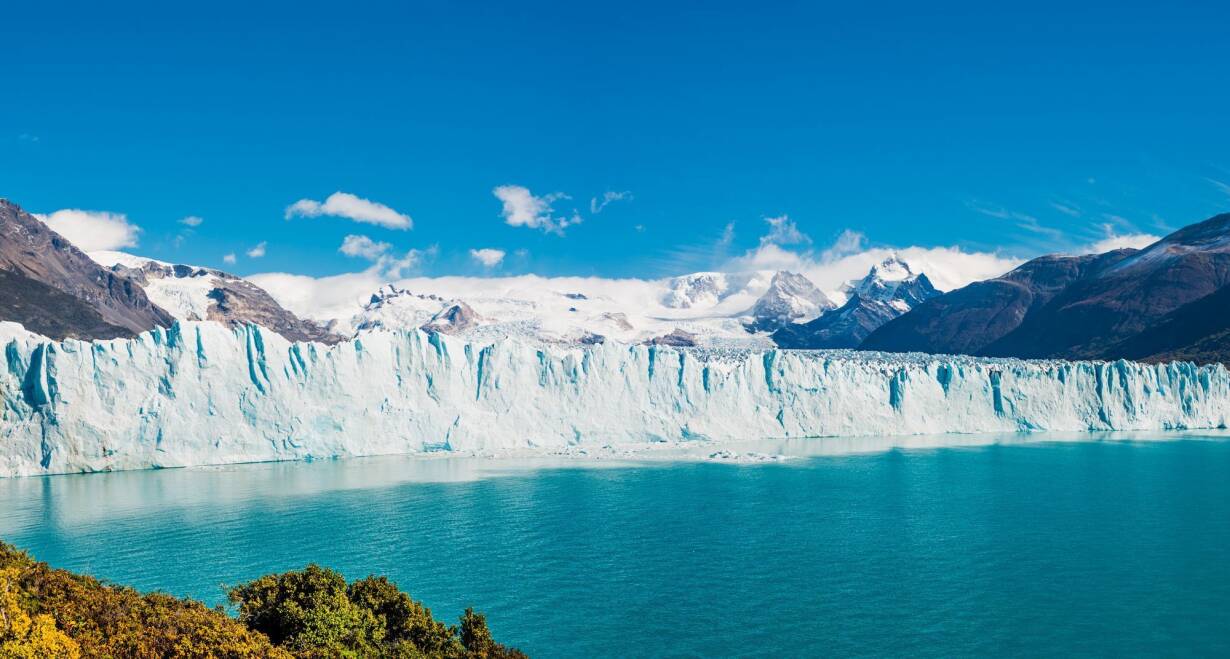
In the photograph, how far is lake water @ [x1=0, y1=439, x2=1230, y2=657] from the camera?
2336 cm

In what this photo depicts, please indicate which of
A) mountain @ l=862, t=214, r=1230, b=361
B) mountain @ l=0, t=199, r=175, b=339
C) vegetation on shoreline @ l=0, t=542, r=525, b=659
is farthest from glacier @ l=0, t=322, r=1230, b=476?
mountain @ l=0, t=199, r=175, b=339

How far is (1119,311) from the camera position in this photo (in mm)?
155375

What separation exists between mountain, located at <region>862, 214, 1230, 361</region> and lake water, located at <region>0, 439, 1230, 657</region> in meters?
89.0

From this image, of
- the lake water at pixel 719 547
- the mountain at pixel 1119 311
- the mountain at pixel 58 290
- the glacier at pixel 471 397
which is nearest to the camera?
the lake water at pixel 719 547

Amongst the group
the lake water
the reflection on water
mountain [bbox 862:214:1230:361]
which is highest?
mountain [bbox 862:214:1230:361]

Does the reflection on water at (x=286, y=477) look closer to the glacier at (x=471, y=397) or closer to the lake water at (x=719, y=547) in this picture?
the lake water at (x=719, y=547)

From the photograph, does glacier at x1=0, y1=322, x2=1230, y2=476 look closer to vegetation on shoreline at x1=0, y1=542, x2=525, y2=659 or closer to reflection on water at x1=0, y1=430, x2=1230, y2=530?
reflection on water at x1=0, y1=430, x2=1230, y2=530

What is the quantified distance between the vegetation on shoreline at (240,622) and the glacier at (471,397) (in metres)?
34.4

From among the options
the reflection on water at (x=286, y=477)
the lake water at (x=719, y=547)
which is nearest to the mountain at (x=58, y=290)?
the reflection on water at (x=286, y=477)

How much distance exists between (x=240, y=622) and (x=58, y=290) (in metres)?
154

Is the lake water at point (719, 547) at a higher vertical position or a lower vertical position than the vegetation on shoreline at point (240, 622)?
lower

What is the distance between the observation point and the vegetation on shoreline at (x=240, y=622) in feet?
46.1

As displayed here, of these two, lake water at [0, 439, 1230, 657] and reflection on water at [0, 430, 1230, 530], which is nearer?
lake water at [0, 439, 1230, 657]

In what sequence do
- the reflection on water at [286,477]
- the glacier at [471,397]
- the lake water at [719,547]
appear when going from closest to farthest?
the lake water at [719,547] → the reflection on water at [286,477] → the glacier at [471,397]
